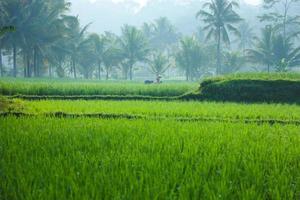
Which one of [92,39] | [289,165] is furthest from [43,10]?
[289,165]

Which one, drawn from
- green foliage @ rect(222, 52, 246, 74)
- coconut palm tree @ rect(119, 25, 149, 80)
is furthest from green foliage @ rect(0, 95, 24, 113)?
green foliage @ rect(222, 52, 246, 74)

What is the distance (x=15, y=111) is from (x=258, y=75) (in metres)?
9.83

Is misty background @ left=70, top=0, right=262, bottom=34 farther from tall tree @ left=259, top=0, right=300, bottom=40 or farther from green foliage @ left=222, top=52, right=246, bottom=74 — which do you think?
green foliage @ left=222, top=52, right=246, bottom=74

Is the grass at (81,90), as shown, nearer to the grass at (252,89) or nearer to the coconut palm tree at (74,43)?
the grass at (252,89)

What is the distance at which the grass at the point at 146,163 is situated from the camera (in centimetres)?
315

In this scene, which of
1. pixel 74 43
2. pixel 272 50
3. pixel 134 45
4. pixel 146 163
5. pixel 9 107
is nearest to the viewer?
pixel 146 163

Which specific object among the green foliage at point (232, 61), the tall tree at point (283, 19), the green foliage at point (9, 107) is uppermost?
the tall tree at point (283, 19)

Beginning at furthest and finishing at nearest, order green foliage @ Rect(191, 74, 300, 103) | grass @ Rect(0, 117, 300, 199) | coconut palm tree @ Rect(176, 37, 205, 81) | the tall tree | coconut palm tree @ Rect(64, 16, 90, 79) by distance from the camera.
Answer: the tall tree → coconut palm tree @ Rect(176, 37, 205, 81) → coconut palm tree @ Rect(64, 16, 90, 79) → green foliage @ Rect(191, 74, 300, 103) → grass @ Rect(0, 117, 300, 199)

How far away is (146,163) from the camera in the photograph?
13.2 ft

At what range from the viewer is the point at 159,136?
19.1 feet

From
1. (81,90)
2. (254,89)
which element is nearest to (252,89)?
(254,89)

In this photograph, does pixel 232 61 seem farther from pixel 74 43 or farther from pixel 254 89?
pixel 254 89

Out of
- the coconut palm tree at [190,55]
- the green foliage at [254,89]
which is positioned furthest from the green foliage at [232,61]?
the green foliage at [254,89]

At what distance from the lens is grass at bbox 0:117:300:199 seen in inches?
124
